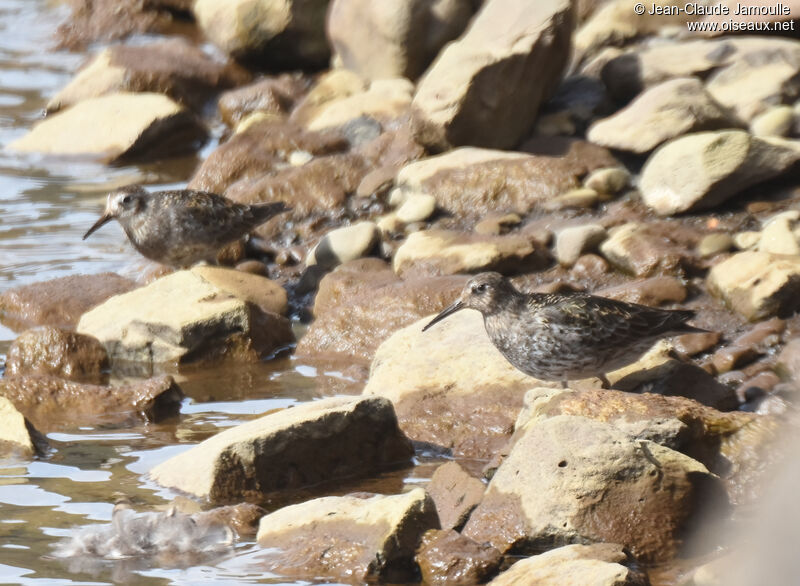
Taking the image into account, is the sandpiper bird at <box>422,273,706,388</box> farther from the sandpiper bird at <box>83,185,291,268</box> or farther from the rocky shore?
the sandpiper bird at <box>83,185,291,268</box>

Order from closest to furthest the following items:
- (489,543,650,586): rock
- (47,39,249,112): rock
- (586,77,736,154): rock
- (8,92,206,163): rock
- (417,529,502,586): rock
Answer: (489,543,650,586): rock, (417,529,502,586): rock, (586,77,736,154): rock, (8,92,206,163): rock, (47,39,249,112): rock

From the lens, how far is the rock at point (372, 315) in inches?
348

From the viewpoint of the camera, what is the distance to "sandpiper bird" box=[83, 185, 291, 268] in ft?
33.7

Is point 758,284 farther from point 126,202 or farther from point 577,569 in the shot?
point 126,202

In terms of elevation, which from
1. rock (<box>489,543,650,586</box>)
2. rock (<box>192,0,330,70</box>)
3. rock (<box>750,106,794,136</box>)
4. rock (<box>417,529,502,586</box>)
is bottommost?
rock (<box>417,529,502,586</box>)

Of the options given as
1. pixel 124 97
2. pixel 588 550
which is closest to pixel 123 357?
pixel 588 550

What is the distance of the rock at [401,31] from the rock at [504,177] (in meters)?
2.72

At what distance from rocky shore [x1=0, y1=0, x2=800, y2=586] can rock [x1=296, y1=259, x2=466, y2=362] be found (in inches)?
0.7

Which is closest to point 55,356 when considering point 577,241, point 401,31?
point 577,241

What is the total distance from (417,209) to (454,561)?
216 inches

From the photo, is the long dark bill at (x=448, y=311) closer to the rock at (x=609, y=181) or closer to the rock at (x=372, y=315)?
the rock at (x=372, y=315)

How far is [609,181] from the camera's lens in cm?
1004

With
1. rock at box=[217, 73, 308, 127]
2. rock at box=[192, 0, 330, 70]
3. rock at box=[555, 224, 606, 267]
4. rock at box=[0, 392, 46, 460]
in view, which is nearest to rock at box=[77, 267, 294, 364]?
rock at box=[0, 392, 46, 460]

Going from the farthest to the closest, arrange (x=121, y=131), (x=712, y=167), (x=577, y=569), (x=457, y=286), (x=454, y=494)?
(x=121, y=131) → (x=712, y=167) → (x=457, y=286) → (x=454, y=494) → (x=577, y=569)
